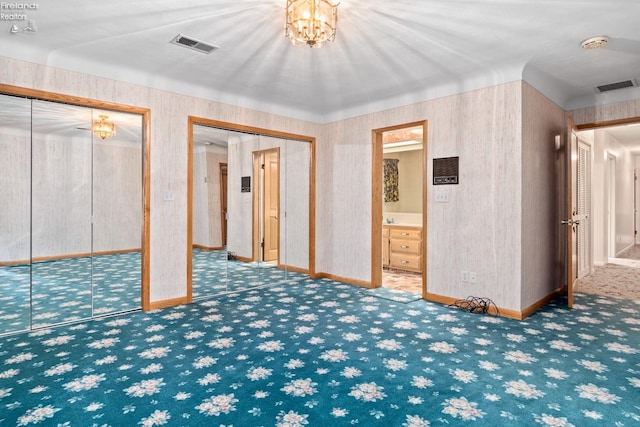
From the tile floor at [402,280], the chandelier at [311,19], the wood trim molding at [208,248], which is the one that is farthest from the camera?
the tile floor at [402,280]

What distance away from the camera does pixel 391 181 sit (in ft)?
25.0

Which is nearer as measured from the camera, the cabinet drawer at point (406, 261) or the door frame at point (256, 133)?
the door frame at point (256, 133)

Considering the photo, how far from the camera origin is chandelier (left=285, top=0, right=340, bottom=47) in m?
2.50

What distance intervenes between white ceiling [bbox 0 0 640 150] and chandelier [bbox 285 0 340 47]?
0.23 m

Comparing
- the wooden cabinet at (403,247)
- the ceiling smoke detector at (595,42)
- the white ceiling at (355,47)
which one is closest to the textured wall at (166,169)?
the white ceiling at (355,47)

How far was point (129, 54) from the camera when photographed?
11.9 feet

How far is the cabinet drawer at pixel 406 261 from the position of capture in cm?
640

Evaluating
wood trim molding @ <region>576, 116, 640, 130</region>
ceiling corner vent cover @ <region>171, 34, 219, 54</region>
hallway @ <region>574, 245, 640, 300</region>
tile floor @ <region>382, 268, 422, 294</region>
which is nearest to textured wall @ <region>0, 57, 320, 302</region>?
ceiling corner vent cover @ <region>171, 34, 219, 54</region>

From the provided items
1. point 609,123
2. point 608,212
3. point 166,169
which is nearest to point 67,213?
point 166,169

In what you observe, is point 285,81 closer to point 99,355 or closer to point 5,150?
point 5,150

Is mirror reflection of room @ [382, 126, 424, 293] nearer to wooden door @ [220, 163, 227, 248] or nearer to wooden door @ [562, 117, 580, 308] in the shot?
wooden door @ [562, 117, 580, 308]

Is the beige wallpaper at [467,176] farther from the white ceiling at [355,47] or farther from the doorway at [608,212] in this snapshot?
the doorway at [608,212]

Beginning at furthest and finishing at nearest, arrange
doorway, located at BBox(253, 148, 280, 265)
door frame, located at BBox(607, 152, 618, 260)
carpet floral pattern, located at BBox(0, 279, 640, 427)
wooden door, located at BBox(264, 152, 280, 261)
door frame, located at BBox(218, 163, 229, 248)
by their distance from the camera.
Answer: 1. door frame, located at BBox(607, 152, 618, 260)
2. wooden door, located at BBox(264, 152, 280, 261)
3. doorway, located at BBox(253, 148, 280, 265)
4. door frame, located at BBox(218, 163, 229, 248)
5. carpet floral pattern, located at BBox(0, 279, 640, 427)

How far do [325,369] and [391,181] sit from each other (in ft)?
17.9
